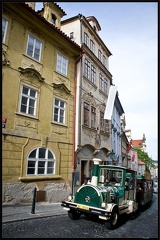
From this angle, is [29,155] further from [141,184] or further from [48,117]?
[141,184]

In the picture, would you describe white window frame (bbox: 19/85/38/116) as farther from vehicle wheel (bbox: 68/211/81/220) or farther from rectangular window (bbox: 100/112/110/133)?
rectangular window (bbox: 100/112/110/133)

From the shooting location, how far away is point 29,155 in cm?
984

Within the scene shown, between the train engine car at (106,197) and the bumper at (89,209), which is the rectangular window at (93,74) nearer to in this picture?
the train engine car at (106,197)

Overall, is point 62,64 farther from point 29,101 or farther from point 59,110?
Answer: point 29,101

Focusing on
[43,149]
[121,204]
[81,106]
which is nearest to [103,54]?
[81,106]

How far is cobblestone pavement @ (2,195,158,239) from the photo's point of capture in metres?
5.52

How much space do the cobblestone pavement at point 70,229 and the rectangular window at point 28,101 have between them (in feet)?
17.2

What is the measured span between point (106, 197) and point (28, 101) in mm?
6209

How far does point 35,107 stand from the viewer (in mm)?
10508

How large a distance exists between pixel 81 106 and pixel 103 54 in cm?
804

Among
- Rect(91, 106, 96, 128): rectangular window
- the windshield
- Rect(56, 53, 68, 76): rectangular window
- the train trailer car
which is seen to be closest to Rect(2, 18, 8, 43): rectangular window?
Rect(56, 53, 68, 76): rectangular window

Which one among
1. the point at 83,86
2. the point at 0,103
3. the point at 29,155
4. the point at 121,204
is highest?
the point at 83,86

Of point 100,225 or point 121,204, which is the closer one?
point 100,225

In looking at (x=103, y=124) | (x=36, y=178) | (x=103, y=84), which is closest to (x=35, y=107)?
(x=36, y=178)
